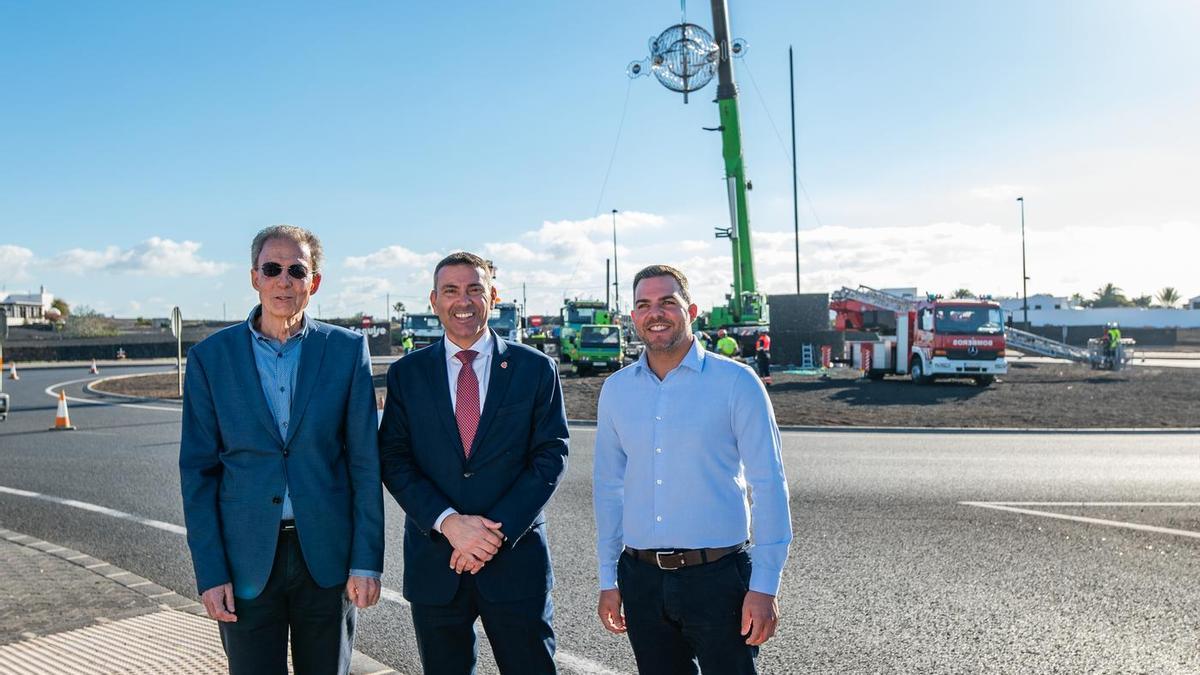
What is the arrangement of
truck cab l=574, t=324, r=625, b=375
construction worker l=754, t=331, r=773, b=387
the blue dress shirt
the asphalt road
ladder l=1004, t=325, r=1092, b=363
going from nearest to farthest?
the blue dress shirt < the asphalt road < construction worker l=754, t=331, r=773, b=387 < truck cab l=574, t=324, r=625, b=375 < ladder l=1004, t=325, r=1092, b=363

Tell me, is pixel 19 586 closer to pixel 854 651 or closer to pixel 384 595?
pixel 384 595

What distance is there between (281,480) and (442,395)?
23.4 inches

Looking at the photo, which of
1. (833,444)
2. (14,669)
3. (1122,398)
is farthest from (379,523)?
(1122,398)

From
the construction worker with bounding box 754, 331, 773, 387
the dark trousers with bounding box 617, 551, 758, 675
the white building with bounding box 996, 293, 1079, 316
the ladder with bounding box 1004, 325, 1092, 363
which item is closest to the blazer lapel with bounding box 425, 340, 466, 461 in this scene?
the dark trousers with bounding box 617, 551, 758, 675

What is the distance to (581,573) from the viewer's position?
605 centimetres

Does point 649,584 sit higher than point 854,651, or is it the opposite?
point 649,584

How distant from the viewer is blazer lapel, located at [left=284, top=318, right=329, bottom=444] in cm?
297

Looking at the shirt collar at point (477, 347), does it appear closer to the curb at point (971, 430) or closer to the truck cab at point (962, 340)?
the curb at point (971, 430)

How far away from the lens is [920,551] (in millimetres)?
6520

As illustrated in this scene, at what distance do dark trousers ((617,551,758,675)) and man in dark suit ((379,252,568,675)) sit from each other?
0.35 metres

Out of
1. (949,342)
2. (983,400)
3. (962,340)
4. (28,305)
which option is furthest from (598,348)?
(28,305)

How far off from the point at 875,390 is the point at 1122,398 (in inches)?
212

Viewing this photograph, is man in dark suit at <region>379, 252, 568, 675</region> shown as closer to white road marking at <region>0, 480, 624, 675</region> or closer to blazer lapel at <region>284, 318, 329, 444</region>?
blazer lapel at <region>284, 318, 329, 444</region>

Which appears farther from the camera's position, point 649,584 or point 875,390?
point 875,390
